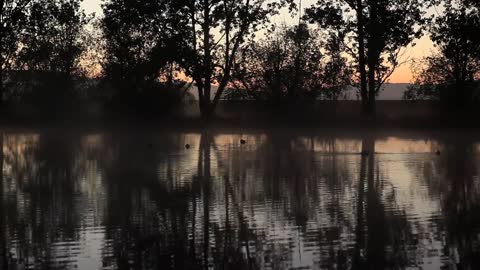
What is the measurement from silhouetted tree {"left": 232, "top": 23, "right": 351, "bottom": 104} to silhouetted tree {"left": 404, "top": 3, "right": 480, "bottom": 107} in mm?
6715

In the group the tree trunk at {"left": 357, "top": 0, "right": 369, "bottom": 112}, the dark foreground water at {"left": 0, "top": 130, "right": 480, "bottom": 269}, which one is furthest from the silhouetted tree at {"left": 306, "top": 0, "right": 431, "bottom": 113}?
the dark foreground water at {"left": 0, "top": 130, "right": 480, "bottom": 269}

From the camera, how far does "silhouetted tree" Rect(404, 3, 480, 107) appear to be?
3928cm

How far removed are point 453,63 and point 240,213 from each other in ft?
151

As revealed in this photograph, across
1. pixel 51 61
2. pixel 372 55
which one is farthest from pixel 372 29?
pixel 51 61

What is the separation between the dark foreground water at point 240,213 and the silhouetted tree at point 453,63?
17867mm

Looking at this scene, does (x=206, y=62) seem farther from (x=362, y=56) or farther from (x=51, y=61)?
(x=51, y=61)

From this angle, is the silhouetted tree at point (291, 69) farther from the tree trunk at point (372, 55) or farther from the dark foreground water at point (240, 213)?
the dark foreground water at point (240, 213)

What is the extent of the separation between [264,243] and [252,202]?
377 centimetres

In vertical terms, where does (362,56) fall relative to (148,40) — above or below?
below

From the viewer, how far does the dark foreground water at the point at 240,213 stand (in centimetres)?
852

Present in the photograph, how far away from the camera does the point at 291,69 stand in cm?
5153

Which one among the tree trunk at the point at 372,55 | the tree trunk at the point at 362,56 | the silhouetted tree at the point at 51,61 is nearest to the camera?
the tree trunk at the point at 372,55


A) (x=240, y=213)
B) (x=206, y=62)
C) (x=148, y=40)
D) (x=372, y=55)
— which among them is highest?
(x=148, y=40)

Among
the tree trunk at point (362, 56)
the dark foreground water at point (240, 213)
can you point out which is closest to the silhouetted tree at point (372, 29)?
the tree trunk at point (362, 56)
